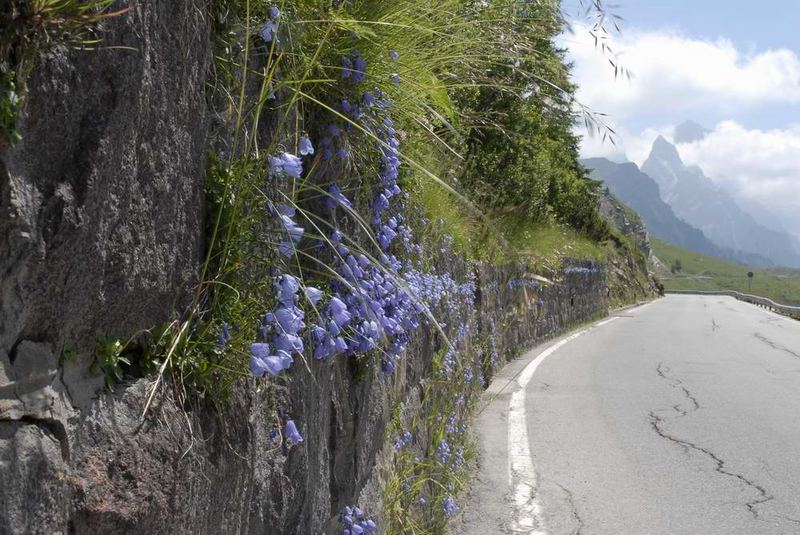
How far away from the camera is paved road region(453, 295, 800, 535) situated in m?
5.66

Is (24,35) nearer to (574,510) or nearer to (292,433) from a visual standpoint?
(292,433)

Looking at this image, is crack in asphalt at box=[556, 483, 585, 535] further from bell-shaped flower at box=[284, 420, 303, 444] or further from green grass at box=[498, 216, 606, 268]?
green grass at box=[498, 216, 606, 268]

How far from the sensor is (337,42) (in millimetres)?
3127

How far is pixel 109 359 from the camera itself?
5.83ft

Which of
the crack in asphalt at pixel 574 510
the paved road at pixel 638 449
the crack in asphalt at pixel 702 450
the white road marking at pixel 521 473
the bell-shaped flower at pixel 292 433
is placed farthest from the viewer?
the crack in asphalt at pixel 702 450

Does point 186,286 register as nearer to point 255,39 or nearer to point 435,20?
point 255,39

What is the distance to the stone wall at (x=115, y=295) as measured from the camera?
1.46 meters

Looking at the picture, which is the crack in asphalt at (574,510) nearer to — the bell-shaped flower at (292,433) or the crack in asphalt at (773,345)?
the bell-shaped flower at (292,433)

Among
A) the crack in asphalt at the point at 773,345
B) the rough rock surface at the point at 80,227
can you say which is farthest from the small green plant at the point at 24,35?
the crack in asphalt at the point at 773,345

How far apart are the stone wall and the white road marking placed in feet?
10.6

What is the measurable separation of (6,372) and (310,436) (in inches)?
63.6

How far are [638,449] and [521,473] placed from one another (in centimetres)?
149

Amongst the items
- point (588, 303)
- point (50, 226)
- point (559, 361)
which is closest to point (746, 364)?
point (559, 361)

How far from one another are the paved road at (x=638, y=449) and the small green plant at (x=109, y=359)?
13.0ft
